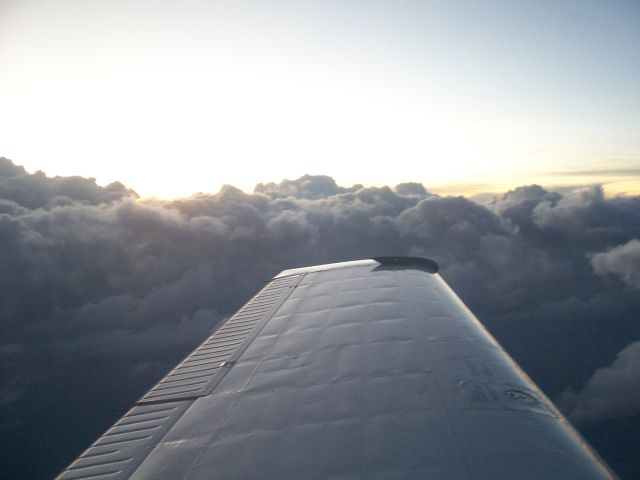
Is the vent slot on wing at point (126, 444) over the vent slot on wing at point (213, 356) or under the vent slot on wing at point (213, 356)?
over

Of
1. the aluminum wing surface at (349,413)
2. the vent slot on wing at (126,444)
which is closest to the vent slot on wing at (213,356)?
the aluminum wing surface at (349,413)

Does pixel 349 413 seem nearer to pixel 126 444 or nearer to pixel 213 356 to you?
pixel 126 444

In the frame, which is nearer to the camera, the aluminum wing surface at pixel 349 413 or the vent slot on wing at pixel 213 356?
the aluminum wing surface at pixel 349 413

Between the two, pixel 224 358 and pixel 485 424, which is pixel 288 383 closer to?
pixel 224 358

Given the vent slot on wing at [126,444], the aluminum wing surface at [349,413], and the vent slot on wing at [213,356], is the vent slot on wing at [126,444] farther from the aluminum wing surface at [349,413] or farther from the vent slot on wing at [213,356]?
the vent slot on wing at [213,356]

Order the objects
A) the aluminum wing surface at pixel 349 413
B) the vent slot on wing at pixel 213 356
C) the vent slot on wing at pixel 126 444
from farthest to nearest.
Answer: the vent slot on wing at pixel 213 356, the vent slot on wing at pixel 126 444, the aluminum wing surface at pixel 349 413

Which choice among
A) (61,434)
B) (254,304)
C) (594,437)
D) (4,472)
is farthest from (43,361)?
(594,437)

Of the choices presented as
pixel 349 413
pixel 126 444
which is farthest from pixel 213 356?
pixel 349 413
